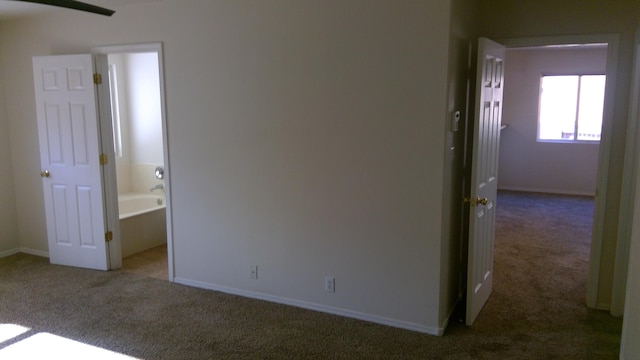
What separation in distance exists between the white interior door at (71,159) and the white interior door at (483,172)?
3.39 meters

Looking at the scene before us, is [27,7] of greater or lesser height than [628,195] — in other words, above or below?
above

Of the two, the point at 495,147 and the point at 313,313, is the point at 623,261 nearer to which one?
the point at 495,147

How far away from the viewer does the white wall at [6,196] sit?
4.98 m

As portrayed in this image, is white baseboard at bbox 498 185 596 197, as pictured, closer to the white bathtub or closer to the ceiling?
the white bathtub

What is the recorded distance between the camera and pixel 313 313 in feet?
12.0

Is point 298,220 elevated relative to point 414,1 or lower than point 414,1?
lower

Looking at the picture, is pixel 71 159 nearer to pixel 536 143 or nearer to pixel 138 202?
pixel 138 202

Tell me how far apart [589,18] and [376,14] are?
1.66m

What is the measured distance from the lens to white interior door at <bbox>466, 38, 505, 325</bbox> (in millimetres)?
3301

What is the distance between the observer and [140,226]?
5.26 meters

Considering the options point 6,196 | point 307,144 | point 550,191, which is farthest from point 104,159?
point 550,191

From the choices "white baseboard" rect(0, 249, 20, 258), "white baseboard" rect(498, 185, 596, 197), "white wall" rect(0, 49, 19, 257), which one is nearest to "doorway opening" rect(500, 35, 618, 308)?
"white wall" rect(0, 49, 19, 257)

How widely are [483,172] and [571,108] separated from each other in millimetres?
6049

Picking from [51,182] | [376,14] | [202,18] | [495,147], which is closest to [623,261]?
[495,147]
